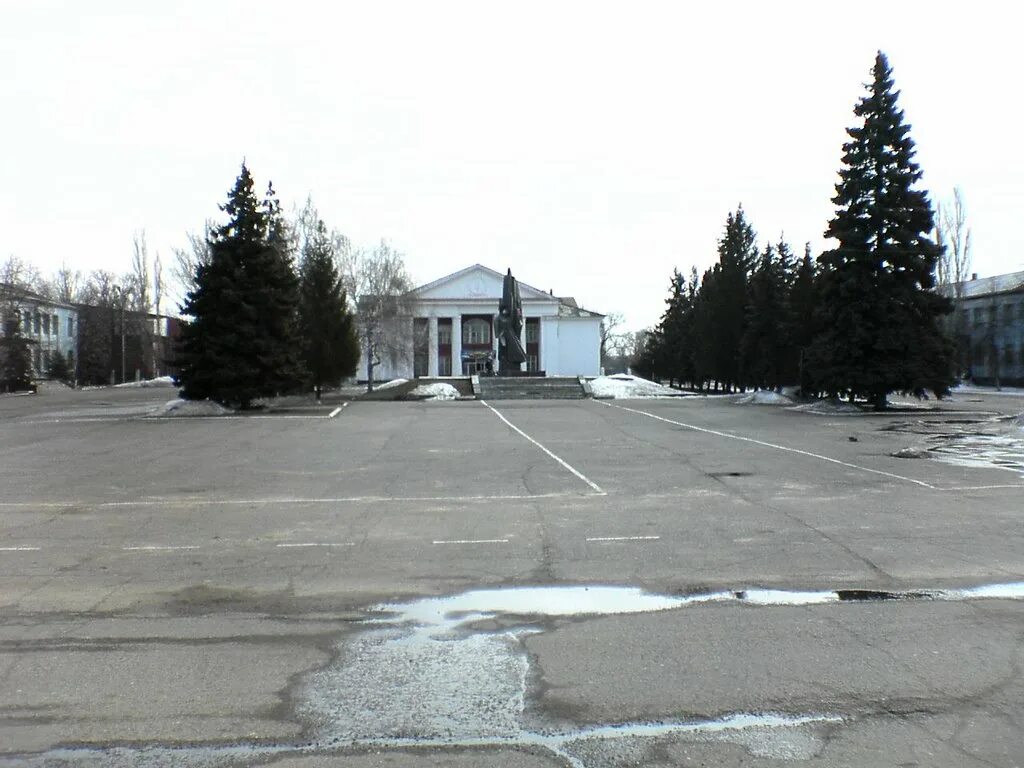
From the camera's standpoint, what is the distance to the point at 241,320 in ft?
121

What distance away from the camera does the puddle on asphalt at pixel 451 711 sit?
4.22 m

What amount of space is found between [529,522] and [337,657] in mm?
5357

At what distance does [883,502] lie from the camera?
12117 mm

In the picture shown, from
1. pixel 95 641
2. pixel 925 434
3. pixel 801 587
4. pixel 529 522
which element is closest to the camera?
pixel 95 641

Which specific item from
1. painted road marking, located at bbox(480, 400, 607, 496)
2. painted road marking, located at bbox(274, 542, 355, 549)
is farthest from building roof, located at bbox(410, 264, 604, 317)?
painted road marking, located at bbox(274, 542, 355, 549)

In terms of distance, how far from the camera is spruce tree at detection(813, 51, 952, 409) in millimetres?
36397

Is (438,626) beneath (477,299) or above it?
beneath

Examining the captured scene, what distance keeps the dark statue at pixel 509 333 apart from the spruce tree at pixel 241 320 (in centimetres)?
2716

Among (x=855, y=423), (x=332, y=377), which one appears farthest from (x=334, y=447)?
(x=332, y=377)

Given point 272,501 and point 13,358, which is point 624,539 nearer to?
point 272,501

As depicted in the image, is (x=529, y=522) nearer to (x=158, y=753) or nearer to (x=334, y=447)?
(x=158, y=753)

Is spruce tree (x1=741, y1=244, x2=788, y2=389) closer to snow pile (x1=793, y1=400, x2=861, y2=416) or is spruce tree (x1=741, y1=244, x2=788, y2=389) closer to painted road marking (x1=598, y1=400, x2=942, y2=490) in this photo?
snow pile (x1=793, y1=400, x2=861, y2=416)

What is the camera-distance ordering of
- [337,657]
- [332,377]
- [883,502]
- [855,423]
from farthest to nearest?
[332,377]
[855,423]
[883,502]
[337,657]

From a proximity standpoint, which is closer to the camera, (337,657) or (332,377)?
(337,657)
